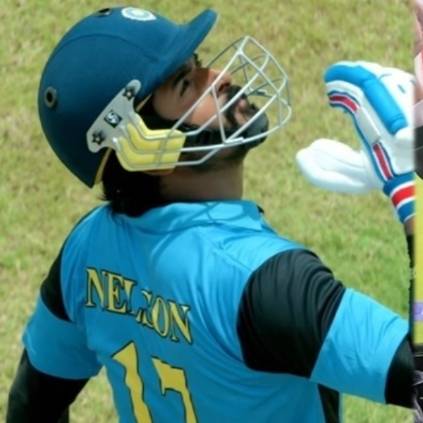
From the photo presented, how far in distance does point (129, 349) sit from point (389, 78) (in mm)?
855

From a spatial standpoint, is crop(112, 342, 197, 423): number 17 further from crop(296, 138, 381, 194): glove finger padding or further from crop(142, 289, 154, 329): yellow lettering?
crop(296, 138, 381, 194): glove finger padding

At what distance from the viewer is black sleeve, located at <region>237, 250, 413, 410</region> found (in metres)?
2.52

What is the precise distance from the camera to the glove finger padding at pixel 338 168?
2652 millimetres

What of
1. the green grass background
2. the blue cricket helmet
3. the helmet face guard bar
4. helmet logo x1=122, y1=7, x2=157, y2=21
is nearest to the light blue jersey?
the helmet face guard bar

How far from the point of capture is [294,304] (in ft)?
8.32

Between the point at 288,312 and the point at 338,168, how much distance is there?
1.16ft

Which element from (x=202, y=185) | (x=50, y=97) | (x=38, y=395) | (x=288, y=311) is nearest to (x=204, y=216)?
(x=202, y=185)

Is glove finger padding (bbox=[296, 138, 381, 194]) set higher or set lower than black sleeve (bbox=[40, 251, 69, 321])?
higher

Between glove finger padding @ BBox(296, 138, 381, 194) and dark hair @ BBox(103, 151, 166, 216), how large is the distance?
0.34 metres

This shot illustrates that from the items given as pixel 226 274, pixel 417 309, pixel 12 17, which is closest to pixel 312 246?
pixel 12 17

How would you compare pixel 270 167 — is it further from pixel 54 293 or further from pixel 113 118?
pixel 113 118

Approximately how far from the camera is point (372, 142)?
2518 mm

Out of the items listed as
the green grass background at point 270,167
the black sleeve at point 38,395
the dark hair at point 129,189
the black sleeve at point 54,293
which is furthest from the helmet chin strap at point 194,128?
the green grass background at point 270,167

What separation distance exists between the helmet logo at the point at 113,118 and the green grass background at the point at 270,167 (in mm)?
2074
